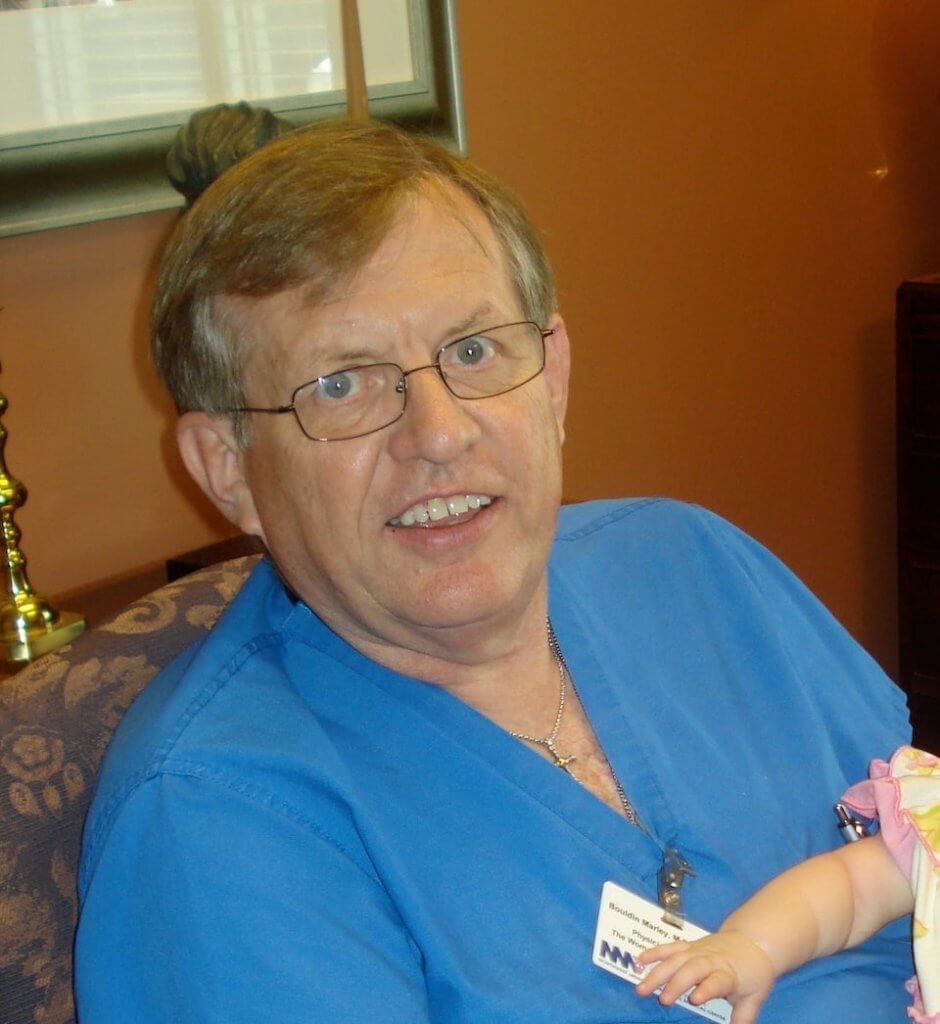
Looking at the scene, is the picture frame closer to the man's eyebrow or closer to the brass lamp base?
the brass lamp base

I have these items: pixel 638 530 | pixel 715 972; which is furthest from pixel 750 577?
pixel 715 972

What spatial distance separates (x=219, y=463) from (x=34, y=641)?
445mm

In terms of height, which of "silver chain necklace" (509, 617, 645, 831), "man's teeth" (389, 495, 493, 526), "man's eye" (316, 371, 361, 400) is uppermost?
"man's eye" (316, 371, 361, 400)

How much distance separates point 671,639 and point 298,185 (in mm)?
641

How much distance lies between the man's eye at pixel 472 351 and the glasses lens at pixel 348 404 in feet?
0.22

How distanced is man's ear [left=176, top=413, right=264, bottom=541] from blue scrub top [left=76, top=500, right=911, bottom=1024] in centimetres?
7

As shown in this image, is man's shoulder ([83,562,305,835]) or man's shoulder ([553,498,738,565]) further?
man's shoulder ([553,498,738,565])

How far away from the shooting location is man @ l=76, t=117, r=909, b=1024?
3.80ft

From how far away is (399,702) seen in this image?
136 cm

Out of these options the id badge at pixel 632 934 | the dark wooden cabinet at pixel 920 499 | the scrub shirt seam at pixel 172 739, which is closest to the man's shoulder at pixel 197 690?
the scrub shirt seam at pixel 172 739

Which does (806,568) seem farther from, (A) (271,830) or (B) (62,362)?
(A) (271,830)

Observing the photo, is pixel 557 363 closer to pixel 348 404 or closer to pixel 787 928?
pixel 348 404

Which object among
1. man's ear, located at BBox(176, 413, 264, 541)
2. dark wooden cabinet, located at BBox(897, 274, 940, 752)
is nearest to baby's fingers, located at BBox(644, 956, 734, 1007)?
man's ear, located at BBox(176, 413, 264, 541)

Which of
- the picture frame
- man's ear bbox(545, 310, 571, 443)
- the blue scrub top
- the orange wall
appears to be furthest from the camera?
the orange wall
